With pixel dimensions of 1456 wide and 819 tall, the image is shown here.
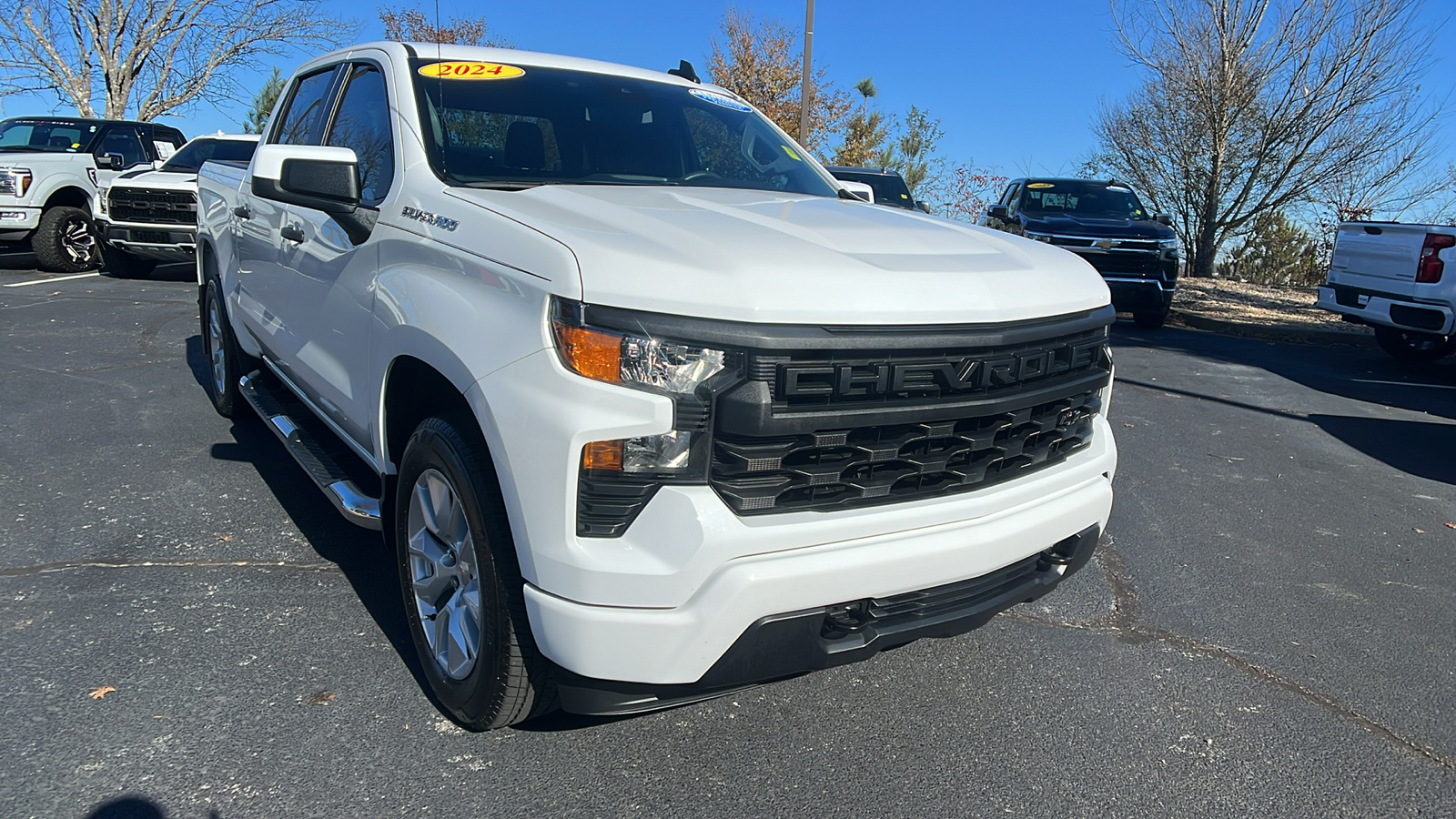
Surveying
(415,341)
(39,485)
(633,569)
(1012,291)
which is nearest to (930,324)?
(1012,291)

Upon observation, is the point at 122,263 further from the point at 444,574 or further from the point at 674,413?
the point at 674,413

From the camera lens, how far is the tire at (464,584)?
236 cm

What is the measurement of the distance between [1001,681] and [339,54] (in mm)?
3529

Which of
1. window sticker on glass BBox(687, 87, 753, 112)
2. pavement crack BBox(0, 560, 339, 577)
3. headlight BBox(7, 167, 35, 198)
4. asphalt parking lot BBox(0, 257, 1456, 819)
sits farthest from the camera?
headlight BBox(7, 167, 35, 198)

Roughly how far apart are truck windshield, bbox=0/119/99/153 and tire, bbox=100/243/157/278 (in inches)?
68.6

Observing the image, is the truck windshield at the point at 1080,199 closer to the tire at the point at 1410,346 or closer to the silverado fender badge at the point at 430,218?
the tire at the point at 1410,346

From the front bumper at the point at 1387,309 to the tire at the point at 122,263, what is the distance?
44.9ft

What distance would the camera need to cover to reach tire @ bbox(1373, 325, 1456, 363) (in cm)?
980

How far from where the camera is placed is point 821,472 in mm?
2252

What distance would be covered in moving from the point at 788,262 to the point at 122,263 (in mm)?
13426

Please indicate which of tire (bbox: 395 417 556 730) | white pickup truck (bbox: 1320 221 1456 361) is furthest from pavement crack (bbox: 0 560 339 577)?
white pickup truck (bbox: 1320 221 1456 361)

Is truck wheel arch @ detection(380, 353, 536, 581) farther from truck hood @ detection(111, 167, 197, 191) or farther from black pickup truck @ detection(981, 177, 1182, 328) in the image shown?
truck hood @ detection(111, 167, 197, 191)

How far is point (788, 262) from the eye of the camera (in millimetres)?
2299

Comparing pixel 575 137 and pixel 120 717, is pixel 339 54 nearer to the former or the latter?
pixel 575 137
